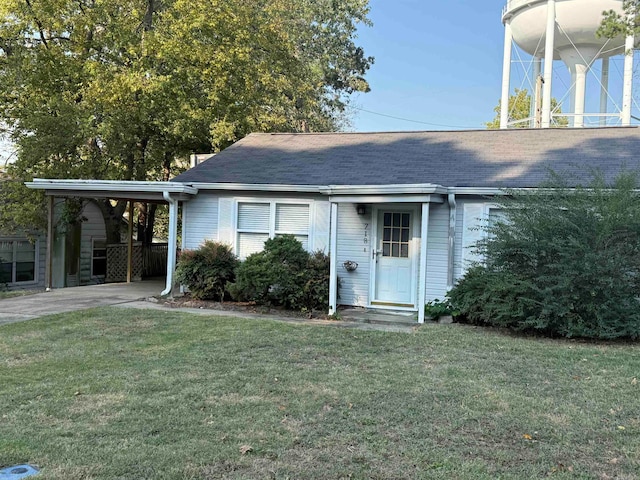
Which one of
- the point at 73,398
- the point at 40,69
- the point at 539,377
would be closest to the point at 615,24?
the point at 539,377

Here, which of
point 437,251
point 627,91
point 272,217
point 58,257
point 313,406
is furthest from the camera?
point 58,257

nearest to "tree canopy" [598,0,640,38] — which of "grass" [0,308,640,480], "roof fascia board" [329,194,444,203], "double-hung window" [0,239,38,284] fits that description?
"roof fascia board" [329,194,444,203]

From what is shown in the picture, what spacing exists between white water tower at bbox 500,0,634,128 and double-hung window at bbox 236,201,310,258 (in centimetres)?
942

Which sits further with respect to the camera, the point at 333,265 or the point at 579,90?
the point at 579,90

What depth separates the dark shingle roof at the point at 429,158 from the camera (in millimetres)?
10000

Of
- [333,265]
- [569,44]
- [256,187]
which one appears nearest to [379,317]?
[333,265]

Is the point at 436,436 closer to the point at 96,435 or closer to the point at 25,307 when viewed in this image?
the point at 96,435

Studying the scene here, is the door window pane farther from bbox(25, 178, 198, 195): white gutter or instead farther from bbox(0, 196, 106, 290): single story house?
bbox(0, 196, 106, 290): single story house

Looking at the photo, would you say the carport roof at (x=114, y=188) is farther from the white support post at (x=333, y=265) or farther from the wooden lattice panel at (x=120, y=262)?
the wooden lattice panel at (x=120, y=262)

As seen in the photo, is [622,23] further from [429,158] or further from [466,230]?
[466,230]

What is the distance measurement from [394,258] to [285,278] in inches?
83.8

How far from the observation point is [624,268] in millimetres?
7453

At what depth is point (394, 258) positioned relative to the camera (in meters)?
10.2

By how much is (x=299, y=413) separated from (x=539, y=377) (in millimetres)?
2690
